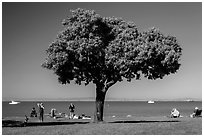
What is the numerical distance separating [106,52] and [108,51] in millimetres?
294

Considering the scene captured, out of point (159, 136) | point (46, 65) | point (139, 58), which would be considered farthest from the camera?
point (46, 65)

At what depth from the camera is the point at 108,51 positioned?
106 ft

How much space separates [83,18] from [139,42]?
5618 millimetres

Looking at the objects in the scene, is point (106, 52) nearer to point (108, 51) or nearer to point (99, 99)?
point (108, 51)

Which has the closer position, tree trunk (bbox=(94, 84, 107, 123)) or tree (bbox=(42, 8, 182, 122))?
tree (bbox=(42, 8, 182, 122))

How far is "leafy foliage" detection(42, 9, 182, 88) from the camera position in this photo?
3155cm

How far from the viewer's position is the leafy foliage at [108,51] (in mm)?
31547

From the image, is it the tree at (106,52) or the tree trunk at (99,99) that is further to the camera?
the tree trunk at (99,99)

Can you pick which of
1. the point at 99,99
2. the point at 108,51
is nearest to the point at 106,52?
the point at 108,51

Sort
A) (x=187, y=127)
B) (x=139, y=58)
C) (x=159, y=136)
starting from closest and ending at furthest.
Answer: (x=159, y=136) → (x=187, y=127) → (x=139, y=58)

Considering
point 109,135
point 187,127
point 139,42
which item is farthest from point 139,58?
point 109,135

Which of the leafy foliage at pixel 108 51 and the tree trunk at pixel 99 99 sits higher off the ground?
the leafy foliage at pixel 108 51

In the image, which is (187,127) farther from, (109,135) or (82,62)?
(82,62)

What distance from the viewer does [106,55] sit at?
32281 mm
